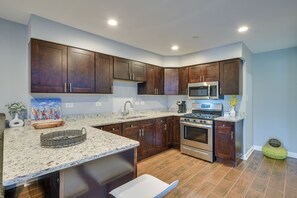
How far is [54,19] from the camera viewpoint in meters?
2.37

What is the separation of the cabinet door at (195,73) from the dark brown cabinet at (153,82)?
0.80 metres

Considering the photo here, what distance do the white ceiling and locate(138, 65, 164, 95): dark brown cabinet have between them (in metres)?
0.95

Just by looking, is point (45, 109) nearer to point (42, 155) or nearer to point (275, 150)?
point (42, 155)

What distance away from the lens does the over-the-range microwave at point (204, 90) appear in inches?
140

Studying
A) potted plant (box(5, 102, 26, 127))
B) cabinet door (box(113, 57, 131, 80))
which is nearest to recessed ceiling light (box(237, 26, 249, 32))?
cabinet door (box(113, 57, 131, 80))

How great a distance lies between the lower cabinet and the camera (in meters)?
2.98

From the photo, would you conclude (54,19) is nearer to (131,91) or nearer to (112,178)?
(131,91)

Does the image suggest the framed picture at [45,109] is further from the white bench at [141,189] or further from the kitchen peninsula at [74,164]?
the white bench at [141,189]

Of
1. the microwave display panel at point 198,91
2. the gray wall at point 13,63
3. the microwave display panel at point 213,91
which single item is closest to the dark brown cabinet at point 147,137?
the microwave display panel at point 198,91

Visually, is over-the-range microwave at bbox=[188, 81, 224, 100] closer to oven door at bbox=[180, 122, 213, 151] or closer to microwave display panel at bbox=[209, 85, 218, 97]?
microwave display panel at bbox=[209, 85, 218, 97]

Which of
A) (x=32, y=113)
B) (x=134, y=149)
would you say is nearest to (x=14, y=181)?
(x=134, y=149)

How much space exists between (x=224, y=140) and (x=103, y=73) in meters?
2.82

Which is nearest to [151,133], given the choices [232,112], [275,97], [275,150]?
[232,112]

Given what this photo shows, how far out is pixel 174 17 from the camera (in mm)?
2291
